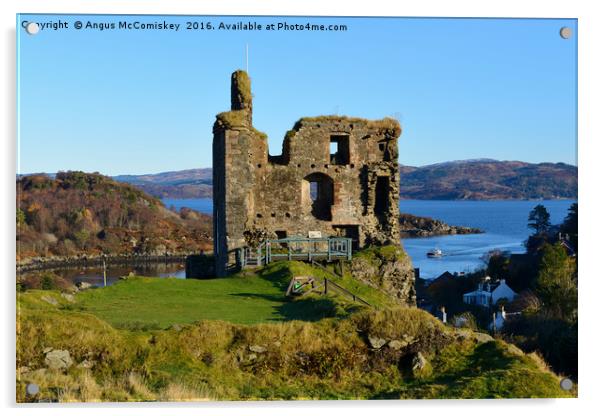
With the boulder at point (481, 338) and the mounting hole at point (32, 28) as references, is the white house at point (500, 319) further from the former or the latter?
the mounting hole at point (32, 28)

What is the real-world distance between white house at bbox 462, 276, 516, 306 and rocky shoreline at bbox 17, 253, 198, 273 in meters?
46.1

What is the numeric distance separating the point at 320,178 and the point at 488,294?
96.2ft

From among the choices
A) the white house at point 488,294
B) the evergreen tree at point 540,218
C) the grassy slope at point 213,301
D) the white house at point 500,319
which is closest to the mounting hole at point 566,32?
the grassy slope at point 213,301

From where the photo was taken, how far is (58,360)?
11523mm

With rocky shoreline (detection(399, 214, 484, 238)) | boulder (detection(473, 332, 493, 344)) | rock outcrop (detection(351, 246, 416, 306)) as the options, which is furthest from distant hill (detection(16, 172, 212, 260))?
boulder (detection(473, 332, 493, 344))

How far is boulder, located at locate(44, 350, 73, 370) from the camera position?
11461mm

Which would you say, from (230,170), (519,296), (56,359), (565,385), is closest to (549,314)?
(519,296)

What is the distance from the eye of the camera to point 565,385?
11250 mm

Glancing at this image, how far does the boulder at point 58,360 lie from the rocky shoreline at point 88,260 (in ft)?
227

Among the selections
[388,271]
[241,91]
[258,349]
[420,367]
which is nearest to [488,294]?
[388,271]

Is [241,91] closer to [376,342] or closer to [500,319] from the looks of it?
[376,342]

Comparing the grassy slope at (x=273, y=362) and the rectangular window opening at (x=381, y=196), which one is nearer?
the grassy slope at (x=273, y=362)

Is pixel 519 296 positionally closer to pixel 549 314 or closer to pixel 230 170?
pixel 549 314

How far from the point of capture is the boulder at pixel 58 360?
37.6ft
